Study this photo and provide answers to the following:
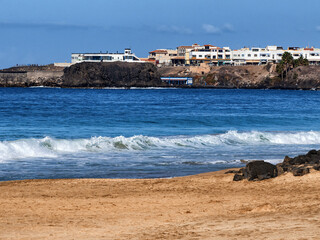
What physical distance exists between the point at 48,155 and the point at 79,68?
168735 mm

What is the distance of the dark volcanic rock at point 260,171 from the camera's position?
16.5 metres

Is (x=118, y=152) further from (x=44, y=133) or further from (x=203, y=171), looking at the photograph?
(x=44, y=133)

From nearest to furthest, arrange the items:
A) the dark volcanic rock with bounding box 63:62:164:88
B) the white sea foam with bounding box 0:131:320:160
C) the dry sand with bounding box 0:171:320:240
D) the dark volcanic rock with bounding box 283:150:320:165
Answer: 1. the dry sand with bounding box 0:171:320:240
2. the dark volcanic rock with bounding box 283:150:320:165
3. the white sea foam with bounding box 0:131:320:160
4. the dark volcanic rock with bounding box 63:62:164:88

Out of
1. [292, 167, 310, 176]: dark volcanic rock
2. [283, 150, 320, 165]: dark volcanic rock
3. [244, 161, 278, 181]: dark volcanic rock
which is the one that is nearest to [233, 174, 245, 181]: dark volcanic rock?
[244, 161, 278, 181]: dark volcanic rock

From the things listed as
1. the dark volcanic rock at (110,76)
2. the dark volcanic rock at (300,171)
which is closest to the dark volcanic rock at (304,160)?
the dark volcanic rock at (300,171)

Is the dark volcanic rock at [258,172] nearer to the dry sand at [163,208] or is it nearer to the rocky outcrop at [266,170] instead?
the rocky outcrop at [266,170]

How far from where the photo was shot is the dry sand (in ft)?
34.8

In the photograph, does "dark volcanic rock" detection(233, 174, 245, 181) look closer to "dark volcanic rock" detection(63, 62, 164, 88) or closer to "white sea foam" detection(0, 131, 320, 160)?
"white sea foam" detection(0, 131, 320, 160)

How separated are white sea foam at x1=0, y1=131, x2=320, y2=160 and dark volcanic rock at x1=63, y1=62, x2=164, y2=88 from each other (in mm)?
157447

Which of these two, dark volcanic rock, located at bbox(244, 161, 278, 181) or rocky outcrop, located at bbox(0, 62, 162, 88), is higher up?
rocky outcrop, located at bbox(0, 62, 162, 88)

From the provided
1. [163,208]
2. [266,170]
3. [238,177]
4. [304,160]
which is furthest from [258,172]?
[163,208]

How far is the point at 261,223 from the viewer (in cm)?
1107

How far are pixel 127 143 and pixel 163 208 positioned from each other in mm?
15613

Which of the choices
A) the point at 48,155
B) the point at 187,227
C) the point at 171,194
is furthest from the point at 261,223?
the point at 48,155
